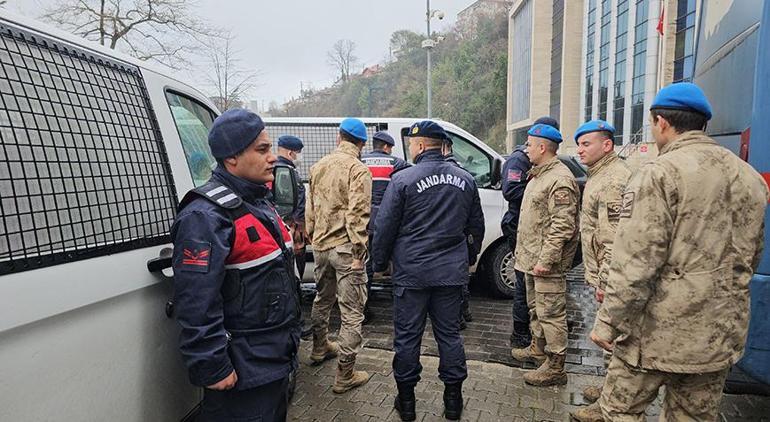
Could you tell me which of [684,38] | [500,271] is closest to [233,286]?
[500,271]

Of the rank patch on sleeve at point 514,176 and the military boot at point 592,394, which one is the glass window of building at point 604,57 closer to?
the rank patch on sleeve at point 514,176

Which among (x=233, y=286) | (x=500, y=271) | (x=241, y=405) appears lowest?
(x=500, y=271)

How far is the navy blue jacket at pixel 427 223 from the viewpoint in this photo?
3.08 meters

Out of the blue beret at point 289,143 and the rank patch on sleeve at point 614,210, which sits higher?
the blue beret at point 289,143

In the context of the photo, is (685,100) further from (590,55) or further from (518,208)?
(590,55)

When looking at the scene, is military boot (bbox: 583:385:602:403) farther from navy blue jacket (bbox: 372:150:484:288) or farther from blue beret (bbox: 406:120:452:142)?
blue beret (bbox: 406:120:452:142)

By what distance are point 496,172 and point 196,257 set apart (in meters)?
4.45

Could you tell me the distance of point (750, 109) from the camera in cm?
261

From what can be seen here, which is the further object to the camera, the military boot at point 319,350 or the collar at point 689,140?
the military boot at point 319,350

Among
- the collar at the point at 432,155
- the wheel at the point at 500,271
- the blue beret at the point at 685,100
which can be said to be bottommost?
the wheel at the point at 500,271

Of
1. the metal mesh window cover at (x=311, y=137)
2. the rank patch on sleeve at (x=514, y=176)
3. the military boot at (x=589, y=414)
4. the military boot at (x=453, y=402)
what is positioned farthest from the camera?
the metal mesh window cover at (x=311, y=137)

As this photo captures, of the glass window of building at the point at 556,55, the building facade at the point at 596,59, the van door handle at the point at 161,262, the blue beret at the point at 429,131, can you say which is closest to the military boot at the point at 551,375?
the blue beret at the point at 429,131

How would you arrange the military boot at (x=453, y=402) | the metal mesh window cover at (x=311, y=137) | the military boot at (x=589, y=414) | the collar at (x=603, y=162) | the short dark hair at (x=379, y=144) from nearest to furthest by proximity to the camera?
the military boot at (x=589, y=414) < the military boot at (x=453, y=402) < the collar at (x=603, y=162) < the short dark hair at (x=379, y=144) < the metal mesh window cover at (x=311, y=137)

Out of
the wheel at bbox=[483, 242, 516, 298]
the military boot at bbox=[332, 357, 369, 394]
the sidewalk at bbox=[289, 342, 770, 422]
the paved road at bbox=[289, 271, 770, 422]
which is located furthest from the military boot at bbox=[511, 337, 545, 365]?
the wheel at bbox=[483, 242, 516, 298]
